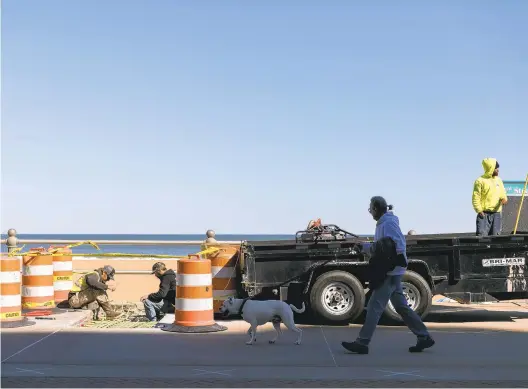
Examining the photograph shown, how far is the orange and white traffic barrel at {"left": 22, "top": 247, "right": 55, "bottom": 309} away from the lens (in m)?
12.0

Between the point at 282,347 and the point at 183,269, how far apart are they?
1991 mm

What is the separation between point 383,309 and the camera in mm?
8695

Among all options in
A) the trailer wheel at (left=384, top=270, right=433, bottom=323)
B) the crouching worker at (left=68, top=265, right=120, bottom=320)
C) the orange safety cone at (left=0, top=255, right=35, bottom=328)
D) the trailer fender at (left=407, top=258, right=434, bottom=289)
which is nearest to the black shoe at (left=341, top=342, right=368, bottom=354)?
the trailer wheel at (left=384, top=270, right=433, bottom=323)

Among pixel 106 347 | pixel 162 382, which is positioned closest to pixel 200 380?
pixel 162 382

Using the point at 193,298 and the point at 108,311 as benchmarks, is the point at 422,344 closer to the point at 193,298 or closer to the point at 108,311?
the point at 193,298

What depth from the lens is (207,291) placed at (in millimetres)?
10289

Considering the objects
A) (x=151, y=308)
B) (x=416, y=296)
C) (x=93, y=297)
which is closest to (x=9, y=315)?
(x=93, y=297)

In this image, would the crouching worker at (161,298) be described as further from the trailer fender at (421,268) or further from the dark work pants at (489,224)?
the dark work pants at (489,224)

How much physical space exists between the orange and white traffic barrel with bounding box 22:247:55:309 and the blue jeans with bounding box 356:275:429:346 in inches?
228

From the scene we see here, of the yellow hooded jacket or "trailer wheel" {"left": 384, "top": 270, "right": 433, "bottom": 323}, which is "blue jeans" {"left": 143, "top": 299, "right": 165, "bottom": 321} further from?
the yellow hooded jacket

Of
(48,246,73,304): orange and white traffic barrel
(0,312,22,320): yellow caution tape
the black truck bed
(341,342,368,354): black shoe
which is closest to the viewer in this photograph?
(341,342,368,354): black shoe

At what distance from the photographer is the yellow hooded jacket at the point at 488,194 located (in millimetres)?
12617

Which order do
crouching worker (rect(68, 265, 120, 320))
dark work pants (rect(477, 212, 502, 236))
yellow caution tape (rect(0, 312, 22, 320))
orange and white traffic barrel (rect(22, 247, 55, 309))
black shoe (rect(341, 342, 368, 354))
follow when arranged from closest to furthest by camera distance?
black shoe (rect(341, 342, 368, 354))
yellow caution tape (rect(0, 312, 22, 320))
orange and white traffic barrel (rect(22, 247, 55, 309))
crouching worker (rect(68, 265, 120, 320))
dark work pants (rect(477, 212, 502, 236))

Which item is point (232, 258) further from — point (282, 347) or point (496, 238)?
point (496, 238)
